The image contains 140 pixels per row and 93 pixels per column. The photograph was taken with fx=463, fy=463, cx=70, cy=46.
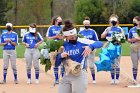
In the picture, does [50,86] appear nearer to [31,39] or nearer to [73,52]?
[31,39]

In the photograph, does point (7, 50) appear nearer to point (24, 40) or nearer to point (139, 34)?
point (24, 40)

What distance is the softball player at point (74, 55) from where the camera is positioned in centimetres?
866

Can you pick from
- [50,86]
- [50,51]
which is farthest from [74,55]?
[50,86]

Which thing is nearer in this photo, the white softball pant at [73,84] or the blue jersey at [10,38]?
the white softball pant at [73,84]

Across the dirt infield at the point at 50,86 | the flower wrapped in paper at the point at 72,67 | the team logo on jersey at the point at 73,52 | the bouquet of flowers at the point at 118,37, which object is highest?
the bouquet of flowers at the point at 118,37

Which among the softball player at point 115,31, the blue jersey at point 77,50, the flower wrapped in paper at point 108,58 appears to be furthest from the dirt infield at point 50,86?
the blue jersey at point 77,50

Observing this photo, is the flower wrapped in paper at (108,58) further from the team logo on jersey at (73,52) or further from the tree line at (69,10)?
the tree line at (69,10)

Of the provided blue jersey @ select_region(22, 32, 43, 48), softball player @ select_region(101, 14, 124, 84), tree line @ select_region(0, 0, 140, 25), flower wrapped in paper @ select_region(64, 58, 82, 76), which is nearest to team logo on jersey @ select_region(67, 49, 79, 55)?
flower wrapped in paper @ select_region(64, 58, 82, 76)

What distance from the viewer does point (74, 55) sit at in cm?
884

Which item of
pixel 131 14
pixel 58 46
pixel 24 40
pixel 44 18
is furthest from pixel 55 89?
pixel 44 18

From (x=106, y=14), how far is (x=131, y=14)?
3.02 m

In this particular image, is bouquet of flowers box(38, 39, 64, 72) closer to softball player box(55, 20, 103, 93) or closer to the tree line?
softball player box(55, 20, 103, 93)

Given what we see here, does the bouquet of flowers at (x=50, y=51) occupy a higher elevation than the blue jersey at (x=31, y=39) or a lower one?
lower

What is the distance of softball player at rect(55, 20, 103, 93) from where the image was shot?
866 centimetres
